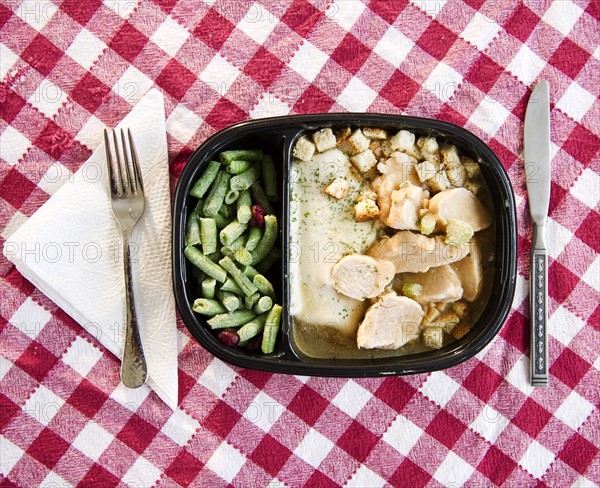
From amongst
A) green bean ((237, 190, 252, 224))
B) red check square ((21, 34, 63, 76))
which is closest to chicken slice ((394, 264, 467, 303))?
green bean ((237, 190, 252, 224))

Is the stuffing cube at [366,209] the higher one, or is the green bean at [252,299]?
the stuffing cube at [366,209]

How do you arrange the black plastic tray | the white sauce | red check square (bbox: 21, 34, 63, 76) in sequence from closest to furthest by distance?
the black plastic tray < the white sauce < red check square (bbox: 21, 34, 63, 76)

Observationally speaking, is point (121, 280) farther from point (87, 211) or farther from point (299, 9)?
point (299, 9)

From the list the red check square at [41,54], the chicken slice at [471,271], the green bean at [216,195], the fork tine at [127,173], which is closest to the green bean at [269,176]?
the green bean at [216,195]

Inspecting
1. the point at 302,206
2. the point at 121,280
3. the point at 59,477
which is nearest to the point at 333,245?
the point at 302,206

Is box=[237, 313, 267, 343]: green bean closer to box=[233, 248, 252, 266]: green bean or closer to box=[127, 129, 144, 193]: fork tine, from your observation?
box=[233, 248, 252, 266]: green bean

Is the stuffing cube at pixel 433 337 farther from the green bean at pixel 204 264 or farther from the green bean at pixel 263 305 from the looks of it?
the green bean at pixel 204 264
